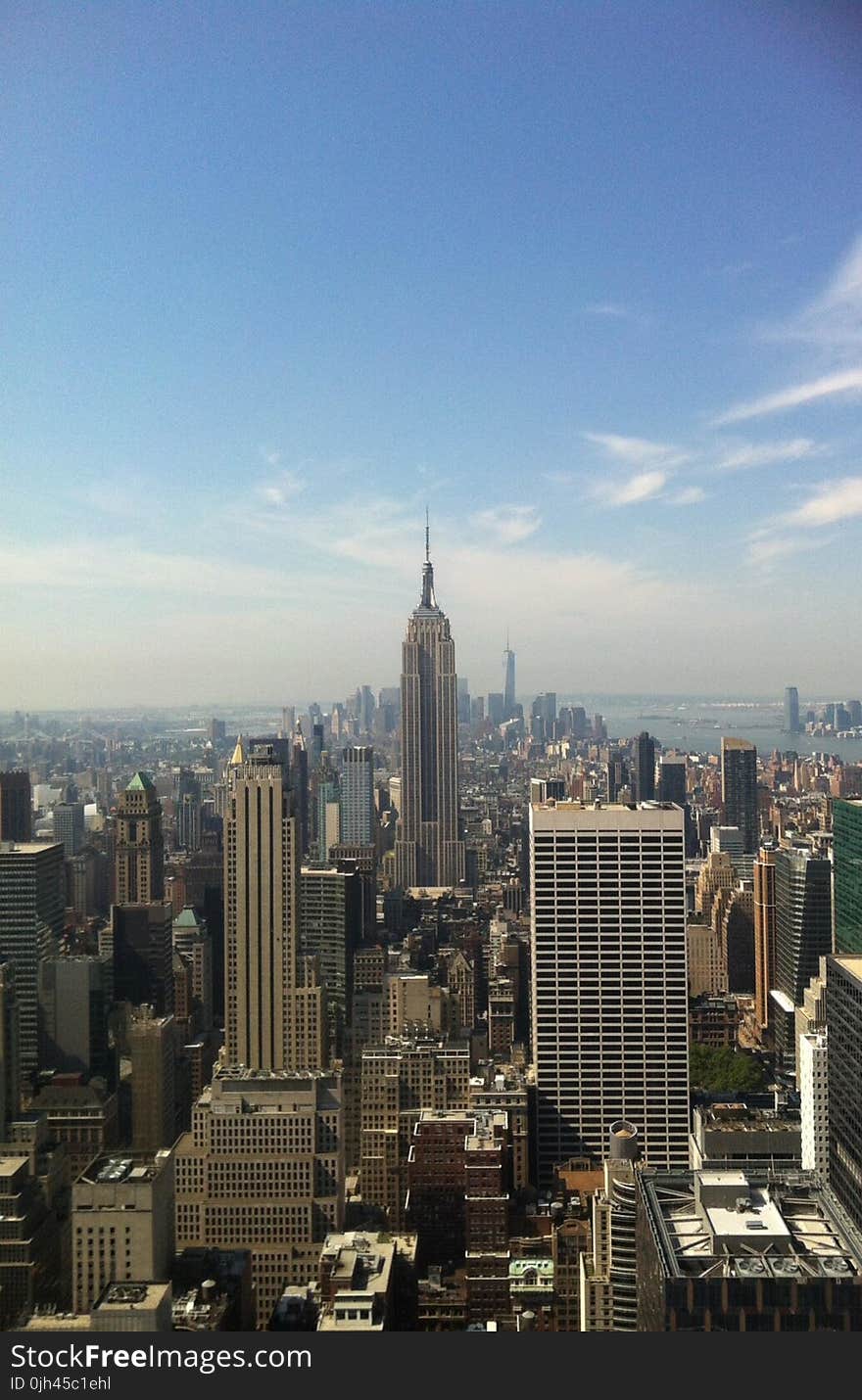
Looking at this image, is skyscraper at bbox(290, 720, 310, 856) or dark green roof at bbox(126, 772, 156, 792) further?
skyscraper at bbox(290, 720, 310, 856)

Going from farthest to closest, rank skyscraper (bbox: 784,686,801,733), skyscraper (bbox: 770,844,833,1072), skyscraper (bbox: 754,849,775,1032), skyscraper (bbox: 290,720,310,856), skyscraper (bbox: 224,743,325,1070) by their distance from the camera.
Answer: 1. skyscraper (bbox: 754,849,775,1032)
2. skyscraper (bbox: 770,844,833,1072)
3. skyscraper (bbox: 290,720,310,856)
4. skyscraper (bbox: 224,743,325,1070)
5. skyscraper (bbox: 784,686,801,733)

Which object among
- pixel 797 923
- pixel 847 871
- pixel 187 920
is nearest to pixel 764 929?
pixel 797 923

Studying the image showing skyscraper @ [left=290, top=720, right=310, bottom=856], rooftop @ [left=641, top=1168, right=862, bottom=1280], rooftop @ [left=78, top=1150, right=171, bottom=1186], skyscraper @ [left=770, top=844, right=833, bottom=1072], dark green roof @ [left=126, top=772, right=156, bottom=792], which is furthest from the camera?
skyscraper @ [left=770, top=844, right=833, bottom=1072]

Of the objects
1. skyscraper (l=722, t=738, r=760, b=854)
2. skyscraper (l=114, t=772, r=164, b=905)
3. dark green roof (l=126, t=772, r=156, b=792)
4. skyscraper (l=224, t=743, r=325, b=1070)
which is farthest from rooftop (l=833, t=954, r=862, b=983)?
skyscraper (l=114, t=772, r=164, b=905)

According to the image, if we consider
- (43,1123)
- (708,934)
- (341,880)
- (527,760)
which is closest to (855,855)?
(708,934)

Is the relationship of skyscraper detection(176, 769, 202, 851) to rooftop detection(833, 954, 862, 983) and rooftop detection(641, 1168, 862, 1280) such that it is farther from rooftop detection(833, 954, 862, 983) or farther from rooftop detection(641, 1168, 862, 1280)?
rooftop detection(641, 1168, 862, 1280)

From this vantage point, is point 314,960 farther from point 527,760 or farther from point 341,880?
point 527,760
